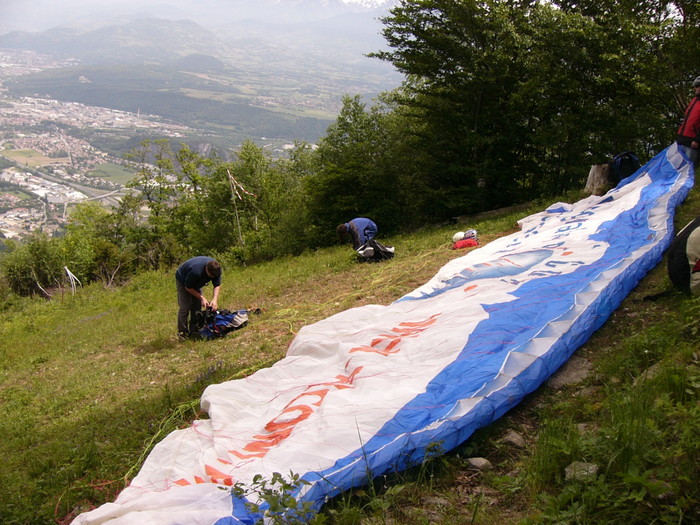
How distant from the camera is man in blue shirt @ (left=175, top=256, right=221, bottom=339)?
805cm

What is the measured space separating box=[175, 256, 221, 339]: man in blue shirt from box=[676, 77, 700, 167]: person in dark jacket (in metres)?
9.78

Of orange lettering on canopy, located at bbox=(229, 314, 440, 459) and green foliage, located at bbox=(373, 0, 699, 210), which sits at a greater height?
green foliage, located at bbox=(373, 0, 699, 210)

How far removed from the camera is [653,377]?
3.60 meters

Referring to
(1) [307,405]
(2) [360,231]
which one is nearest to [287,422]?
(1) [307,405]

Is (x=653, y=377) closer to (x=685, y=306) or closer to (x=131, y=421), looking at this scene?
(x=685, y=306)

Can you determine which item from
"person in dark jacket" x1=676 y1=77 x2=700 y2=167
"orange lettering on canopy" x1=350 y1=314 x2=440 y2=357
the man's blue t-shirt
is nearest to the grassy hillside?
the man's blue t-shirt

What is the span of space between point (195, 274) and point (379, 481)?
575cm

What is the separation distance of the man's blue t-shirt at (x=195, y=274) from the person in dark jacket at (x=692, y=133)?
9.87 metres

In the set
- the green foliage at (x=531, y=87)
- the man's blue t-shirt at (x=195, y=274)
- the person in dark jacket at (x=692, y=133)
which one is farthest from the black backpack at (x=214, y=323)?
the green foliage at (x=531, y=87)

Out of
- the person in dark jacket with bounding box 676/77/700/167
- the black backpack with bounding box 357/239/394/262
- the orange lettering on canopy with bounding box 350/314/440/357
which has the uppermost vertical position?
the person in dark jacket with bounding box 676/77/700/167

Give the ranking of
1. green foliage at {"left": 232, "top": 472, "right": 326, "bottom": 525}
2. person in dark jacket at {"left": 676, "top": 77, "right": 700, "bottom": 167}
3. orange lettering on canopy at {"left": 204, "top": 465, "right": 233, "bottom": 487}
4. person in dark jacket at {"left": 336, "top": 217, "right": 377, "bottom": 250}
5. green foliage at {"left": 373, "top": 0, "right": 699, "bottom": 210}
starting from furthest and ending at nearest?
green foliage at {"left": 373, "top": 0, "right": 699, "bottom": 210} < person in dark jacket at {"left": 336, "top": 217, "right": 377, "bottom": 250} < person in dark jacket at {"left": 676, "top": 77, "right": 700, "bottom": 167} < orange lettering on canopy at {"left": 204, "top": 465, "right": 233, "bottom": 487} < green foliage at {"left": 232, "top": 472, "right": 326, "bottom": 525}

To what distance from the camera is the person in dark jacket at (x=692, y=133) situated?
31.9 ft

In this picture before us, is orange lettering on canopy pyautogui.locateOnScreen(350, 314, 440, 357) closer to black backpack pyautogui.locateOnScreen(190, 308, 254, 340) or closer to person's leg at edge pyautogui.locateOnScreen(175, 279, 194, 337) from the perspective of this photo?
black backpack pyautogui.locateOnScreen(190, 308, 254, 340)

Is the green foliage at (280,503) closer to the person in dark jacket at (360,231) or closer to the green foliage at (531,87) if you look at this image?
the person in dark jacket at (360,231)
